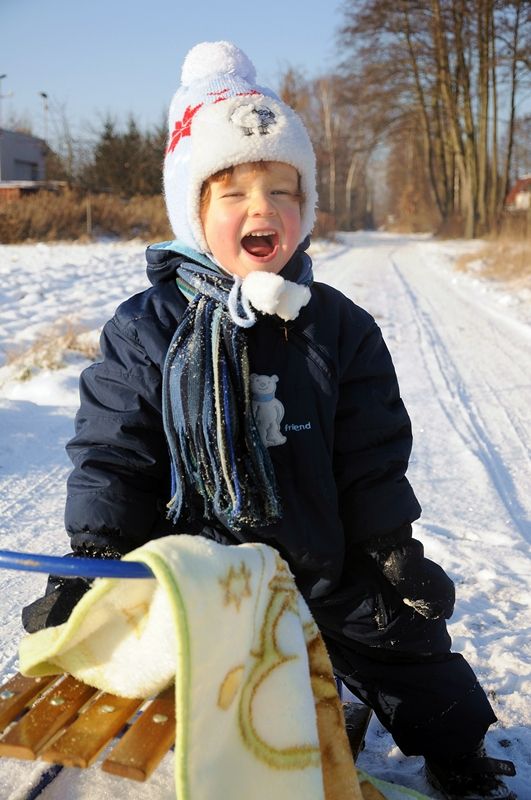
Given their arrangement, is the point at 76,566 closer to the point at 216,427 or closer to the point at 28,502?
the point at 216,427

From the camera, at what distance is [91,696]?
137 centimetres

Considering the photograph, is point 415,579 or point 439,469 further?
point 439,469

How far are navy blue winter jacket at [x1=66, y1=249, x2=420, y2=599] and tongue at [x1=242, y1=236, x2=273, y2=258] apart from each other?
0.15 m

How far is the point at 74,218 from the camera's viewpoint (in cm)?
2055

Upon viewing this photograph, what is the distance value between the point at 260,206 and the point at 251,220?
0.04m

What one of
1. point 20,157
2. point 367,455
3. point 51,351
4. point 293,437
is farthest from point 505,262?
point 20,157

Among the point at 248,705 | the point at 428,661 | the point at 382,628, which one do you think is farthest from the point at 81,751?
the point at 428,661

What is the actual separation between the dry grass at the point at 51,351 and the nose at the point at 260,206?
145 inches

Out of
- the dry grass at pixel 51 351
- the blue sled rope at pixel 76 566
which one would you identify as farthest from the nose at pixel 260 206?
the dry grass at pixel 51 351

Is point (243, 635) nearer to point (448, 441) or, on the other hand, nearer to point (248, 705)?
point (248, 705)

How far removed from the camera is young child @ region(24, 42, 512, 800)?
166cm

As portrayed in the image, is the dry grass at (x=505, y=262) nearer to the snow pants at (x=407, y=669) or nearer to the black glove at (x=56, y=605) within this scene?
the snow pants at (x=407, y=669)

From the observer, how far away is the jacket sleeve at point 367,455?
5.96 ft

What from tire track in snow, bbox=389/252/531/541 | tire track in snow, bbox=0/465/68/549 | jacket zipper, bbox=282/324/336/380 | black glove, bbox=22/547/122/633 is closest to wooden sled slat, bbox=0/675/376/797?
black glove, bbox=22/547/122/633
